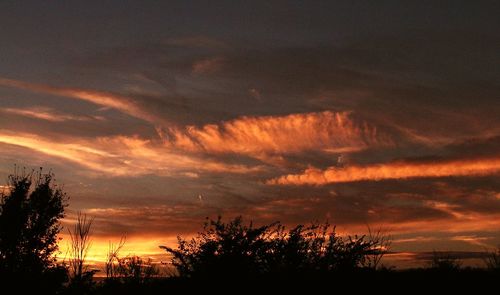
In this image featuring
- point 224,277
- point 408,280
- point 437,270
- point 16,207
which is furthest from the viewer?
point 16,207

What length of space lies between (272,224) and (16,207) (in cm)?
4095

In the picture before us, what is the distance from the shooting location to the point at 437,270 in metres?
24.3

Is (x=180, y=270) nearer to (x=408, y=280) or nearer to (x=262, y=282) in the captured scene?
(x=262, y=282)

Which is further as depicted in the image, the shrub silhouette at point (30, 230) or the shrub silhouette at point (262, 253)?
the shrub silhouette at point (30, 230)

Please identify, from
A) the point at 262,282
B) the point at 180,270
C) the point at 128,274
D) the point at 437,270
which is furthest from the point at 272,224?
the point at 128,274

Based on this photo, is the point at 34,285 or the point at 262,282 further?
the point at 34,285

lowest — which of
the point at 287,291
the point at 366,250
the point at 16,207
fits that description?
the point at 287,291

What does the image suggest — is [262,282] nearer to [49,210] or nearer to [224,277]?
[224,277]

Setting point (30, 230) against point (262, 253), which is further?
point (30, 230)

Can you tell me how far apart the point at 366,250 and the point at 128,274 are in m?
23.2

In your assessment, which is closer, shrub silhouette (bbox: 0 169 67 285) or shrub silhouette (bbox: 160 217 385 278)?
shrub silhouette (bbox: 160 217 385 278)

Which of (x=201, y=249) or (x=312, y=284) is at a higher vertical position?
(x=201, y=249)

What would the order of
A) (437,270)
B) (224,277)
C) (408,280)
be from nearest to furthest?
(408,280) → (437,270) → (224,277)

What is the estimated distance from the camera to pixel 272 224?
35375mm
